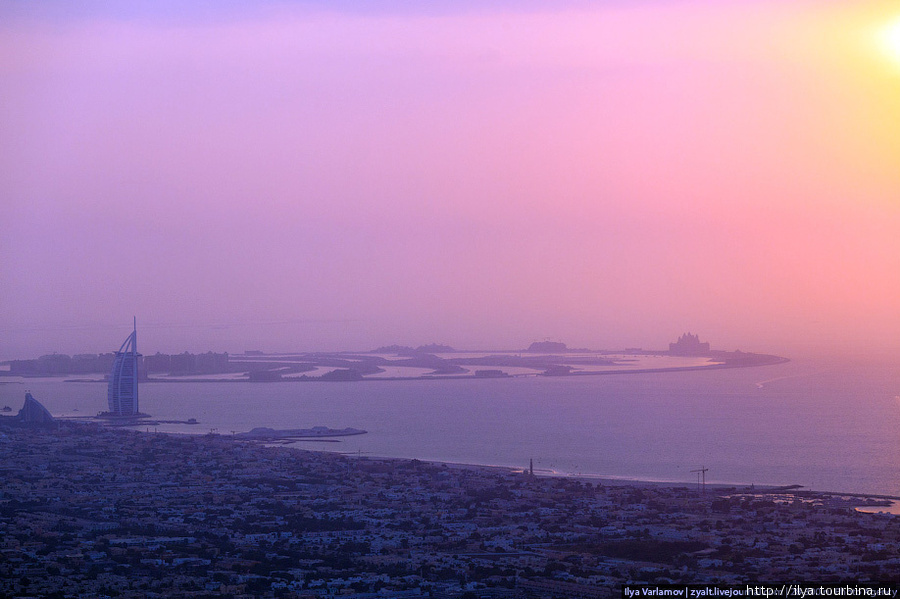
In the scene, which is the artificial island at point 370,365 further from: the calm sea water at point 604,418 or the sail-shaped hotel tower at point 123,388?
the sail-shaped hotel tower at point 123,388

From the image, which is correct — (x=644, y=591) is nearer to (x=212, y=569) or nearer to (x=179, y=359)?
(x=212, y=569)

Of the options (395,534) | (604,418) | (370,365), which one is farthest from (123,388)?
(370,365)

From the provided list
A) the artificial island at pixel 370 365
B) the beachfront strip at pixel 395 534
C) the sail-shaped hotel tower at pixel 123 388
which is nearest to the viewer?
the beachfront strip at pixel 395 534

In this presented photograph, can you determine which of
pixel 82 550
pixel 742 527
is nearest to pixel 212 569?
pixel 82 550

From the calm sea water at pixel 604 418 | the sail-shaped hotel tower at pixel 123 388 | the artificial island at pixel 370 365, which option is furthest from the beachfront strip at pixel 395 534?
the artificial island at pixel 370 365

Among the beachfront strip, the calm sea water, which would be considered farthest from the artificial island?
the beachfront strip

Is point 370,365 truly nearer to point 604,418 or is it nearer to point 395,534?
point 604,418
